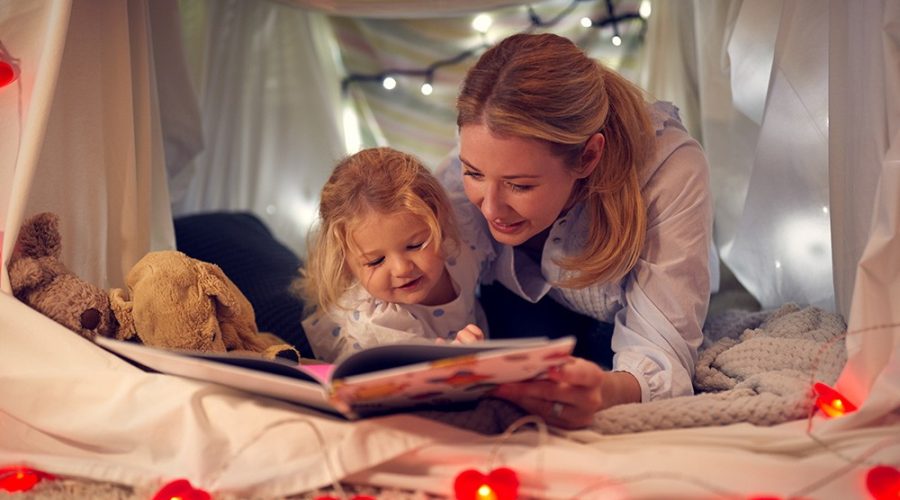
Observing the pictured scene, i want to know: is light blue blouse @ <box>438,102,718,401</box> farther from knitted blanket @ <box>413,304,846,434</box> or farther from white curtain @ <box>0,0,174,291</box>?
white curtain @ <box>0,0,174,291</box>

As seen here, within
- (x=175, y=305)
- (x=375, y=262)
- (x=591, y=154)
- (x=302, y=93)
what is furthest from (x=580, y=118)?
(x=302, y=93)

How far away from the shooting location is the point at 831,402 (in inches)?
41.3

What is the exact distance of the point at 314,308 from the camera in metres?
1.57

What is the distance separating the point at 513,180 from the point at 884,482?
58cm

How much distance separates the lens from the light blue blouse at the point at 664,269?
1220mm

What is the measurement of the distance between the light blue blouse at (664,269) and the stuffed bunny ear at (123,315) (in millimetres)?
638

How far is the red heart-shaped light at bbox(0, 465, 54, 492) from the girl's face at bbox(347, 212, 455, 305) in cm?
51

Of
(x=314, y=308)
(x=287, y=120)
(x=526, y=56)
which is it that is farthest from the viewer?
(x=287, y=120)

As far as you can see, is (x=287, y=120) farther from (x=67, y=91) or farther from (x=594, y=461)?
(x=594, y=461)

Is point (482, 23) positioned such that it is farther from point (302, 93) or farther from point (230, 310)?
point (230, 310)

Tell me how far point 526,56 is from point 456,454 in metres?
0.55

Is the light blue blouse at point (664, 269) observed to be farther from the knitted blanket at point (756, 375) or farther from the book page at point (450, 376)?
the book page at point (450, 376)

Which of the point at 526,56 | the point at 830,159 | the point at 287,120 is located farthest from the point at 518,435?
the point at 287,120

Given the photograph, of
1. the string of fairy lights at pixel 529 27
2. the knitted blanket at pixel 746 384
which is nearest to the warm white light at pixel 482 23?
the string of fairy lights at pixel 529 27
